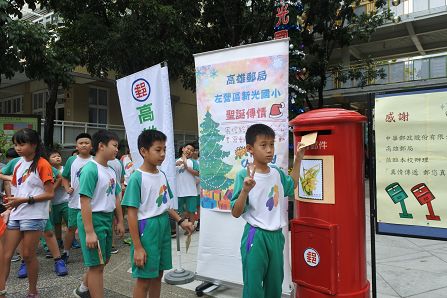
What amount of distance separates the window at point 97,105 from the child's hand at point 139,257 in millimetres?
15978

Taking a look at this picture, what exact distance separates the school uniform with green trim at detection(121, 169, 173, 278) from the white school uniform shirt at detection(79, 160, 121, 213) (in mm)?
479

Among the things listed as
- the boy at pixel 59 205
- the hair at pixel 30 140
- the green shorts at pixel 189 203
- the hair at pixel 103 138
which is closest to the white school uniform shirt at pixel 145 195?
the hair at pixel 103 138

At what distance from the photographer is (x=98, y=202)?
3430 millimetres

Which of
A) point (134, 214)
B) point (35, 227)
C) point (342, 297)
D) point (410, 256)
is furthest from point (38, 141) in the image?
point (410, 256)

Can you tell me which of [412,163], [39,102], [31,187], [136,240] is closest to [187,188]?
[31,187]

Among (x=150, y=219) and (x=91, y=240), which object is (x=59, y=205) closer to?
(x=91, y=240)

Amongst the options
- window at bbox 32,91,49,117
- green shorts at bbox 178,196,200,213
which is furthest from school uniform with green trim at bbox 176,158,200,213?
window at bbox 32,91,49,117

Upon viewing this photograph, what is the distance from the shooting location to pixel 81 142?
527cm

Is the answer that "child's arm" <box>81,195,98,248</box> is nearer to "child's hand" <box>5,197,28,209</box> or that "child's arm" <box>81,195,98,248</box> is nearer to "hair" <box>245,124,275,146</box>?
"child's hand" <box>5,197,28,209</box>

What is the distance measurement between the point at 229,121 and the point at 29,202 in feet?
6.94

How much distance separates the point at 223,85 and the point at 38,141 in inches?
77.2

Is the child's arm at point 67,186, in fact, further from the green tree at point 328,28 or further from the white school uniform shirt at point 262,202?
the green tree at point 328,28

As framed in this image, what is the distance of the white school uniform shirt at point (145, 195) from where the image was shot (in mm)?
2893

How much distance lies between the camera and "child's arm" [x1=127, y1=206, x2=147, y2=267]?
286 cm
